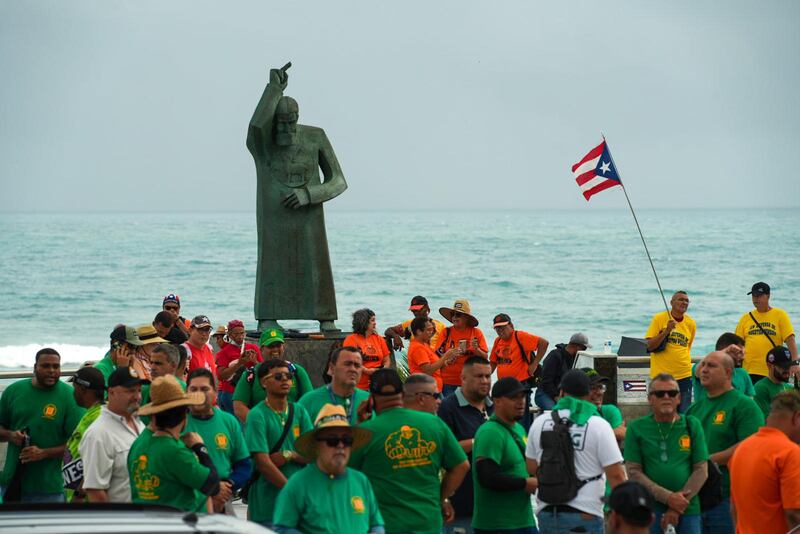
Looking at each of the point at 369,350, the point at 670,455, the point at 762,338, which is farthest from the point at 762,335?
the point at 670,455

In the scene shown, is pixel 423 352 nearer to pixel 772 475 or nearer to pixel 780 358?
pixel 780 358

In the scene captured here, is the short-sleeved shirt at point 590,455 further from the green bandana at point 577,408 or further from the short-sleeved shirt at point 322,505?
the short-sleeved shirt at point 322,505

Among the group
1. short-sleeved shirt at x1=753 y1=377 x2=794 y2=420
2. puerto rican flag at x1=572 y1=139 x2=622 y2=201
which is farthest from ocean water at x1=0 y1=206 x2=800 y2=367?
short-sleeved shirt at x1=753 y1=377 x2=794 y2=420

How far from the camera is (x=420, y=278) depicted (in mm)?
81500

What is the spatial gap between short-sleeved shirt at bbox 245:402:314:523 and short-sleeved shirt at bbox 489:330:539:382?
5351 millimetres

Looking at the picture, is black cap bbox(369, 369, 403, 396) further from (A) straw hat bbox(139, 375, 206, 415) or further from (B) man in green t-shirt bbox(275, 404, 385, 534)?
(A) straw hat bbox(139, 375, 206, 415)

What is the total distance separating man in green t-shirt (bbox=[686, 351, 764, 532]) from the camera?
29.8 ft

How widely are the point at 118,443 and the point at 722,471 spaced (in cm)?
418

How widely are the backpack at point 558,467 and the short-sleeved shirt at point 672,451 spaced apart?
2.52 ft

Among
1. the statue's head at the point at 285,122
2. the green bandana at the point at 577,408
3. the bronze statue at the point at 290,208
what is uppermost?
the statue's head at the point at 285,122

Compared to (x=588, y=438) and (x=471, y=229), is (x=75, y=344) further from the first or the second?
(x=471, y=229)

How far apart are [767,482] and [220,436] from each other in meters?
3.13

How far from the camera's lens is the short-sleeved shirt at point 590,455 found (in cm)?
805

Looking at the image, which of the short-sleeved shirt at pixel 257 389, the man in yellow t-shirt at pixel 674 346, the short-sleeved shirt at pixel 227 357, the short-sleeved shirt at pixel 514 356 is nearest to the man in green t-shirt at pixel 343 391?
the short-sleeved shirt at pixel 257 389
